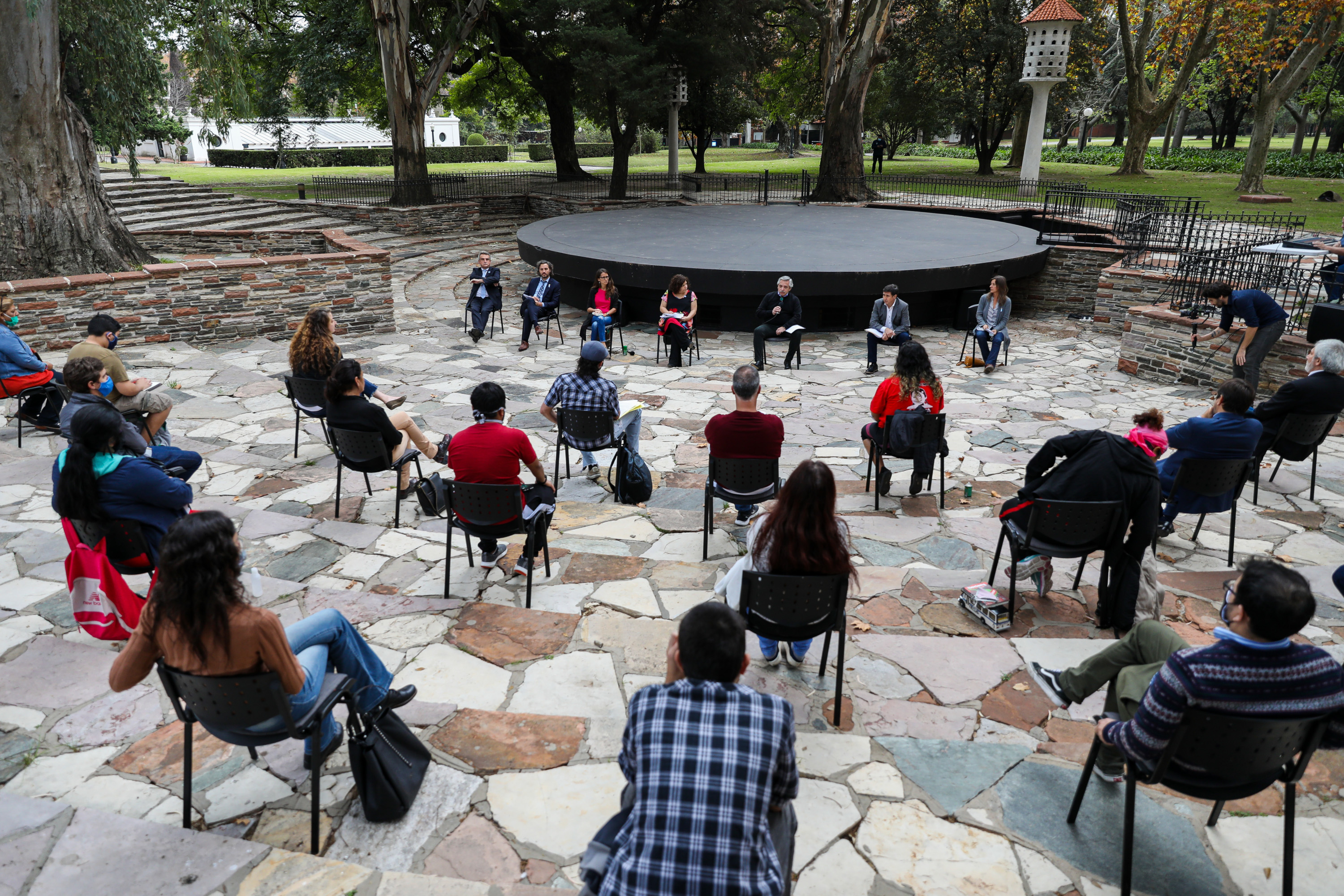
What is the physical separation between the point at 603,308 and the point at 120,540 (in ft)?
22.7

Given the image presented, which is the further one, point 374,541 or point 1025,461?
point 1025,461

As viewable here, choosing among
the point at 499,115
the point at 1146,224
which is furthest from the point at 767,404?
the point at 499,115

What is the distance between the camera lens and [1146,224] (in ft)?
42.9


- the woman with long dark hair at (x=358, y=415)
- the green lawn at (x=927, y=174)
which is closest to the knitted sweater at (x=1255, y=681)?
the woman with long dark hair at (x=358, y=415)

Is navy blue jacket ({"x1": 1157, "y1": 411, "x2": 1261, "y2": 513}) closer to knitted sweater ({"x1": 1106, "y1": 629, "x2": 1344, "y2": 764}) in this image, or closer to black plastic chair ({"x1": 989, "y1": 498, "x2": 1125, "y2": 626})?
black plastic chair ({"x1": 989, "y1": 498, "x2": 1125, "y2": 626})

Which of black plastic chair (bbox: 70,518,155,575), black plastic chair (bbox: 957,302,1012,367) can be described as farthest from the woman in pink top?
black plastic chair (bbox: 70,518,155,575)

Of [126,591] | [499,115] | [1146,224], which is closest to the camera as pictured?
[126,591]

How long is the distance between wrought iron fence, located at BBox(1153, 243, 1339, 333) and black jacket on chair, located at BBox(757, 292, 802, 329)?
14.6ft

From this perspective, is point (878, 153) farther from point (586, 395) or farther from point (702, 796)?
point (702, 796)

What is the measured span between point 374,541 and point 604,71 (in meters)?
17.2

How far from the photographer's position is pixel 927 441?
6.10 metres

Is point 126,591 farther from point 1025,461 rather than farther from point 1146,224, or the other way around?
point 1146,224

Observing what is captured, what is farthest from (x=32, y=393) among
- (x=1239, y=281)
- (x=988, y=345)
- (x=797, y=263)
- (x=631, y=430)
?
(x=1239, y=281)

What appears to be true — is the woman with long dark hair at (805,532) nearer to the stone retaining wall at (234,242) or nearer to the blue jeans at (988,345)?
the blue jeans at (988,345)
